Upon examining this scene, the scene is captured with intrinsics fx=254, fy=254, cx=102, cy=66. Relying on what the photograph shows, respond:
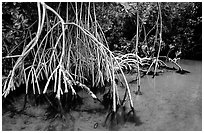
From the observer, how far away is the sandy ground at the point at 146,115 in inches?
75.4

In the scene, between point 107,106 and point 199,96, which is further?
point 199,96

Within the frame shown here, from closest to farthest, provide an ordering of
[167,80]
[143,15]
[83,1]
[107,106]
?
1. [107,106]
2. [83,1]
3. [167,80]
4. [143,15]

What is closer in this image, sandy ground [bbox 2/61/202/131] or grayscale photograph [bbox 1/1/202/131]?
sandy ground [bbox 2/61/202/131]

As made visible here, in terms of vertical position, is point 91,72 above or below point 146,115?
above

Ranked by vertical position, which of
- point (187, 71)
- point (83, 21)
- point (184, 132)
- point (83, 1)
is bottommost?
point (184, 132)

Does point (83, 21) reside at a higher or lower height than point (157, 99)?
higher

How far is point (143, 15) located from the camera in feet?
13.4

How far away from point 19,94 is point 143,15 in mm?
2389

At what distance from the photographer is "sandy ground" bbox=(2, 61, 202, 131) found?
1915mm

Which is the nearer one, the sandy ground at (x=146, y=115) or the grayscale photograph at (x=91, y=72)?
the sandy ground at (x=146, y=115)

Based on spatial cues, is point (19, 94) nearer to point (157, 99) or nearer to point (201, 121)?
point (157, 99)

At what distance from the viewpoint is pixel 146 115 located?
211 centimetres

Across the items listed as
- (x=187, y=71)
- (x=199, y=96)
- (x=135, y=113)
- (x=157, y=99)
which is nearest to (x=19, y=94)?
(x=135, y=113)

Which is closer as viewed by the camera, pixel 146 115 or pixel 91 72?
pixel 146 115
